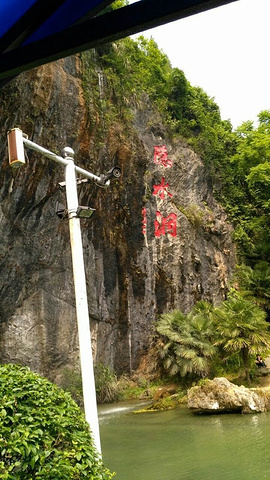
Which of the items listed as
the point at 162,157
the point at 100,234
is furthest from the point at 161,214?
the point at 100,234

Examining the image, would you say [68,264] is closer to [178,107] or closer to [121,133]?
[121,133]

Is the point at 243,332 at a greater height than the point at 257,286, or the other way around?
the point at 257,286

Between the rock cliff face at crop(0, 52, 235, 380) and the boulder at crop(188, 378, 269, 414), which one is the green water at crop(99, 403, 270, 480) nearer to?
the boulder at crop(188, 378, 269, 414)

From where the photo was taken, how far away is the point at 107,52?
18188 mm

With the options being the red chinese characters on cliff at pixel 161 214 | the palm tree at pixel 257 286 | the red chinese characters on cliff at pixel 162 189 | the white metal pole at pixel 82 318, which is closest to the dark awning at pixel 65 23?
the white metal pole at pixel 82 318

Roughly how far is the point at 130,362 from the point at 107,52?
12744 mm

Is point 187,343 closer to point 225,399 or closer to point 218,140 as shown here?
point 225,399

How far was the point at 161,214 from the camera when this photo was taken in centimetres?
2098

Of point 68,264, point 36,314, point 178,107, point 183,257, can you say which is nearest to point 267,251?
point 183,257

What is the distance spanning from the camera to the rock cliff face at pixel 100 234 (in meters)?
14.1

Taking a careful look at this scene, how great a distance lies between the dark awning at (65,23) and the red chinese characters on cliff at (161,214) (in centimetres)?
1735

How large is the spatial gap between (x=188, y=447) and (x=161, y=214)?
13573mm

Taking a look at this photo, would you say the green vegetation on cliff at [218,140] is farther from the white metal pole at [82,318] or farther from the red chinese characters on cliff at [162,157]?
the white metal pole at [82,318]

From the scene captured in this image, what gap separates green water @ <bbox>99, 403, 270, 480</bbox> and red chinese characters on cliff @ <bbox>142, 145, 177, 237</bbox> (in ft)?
30.7
